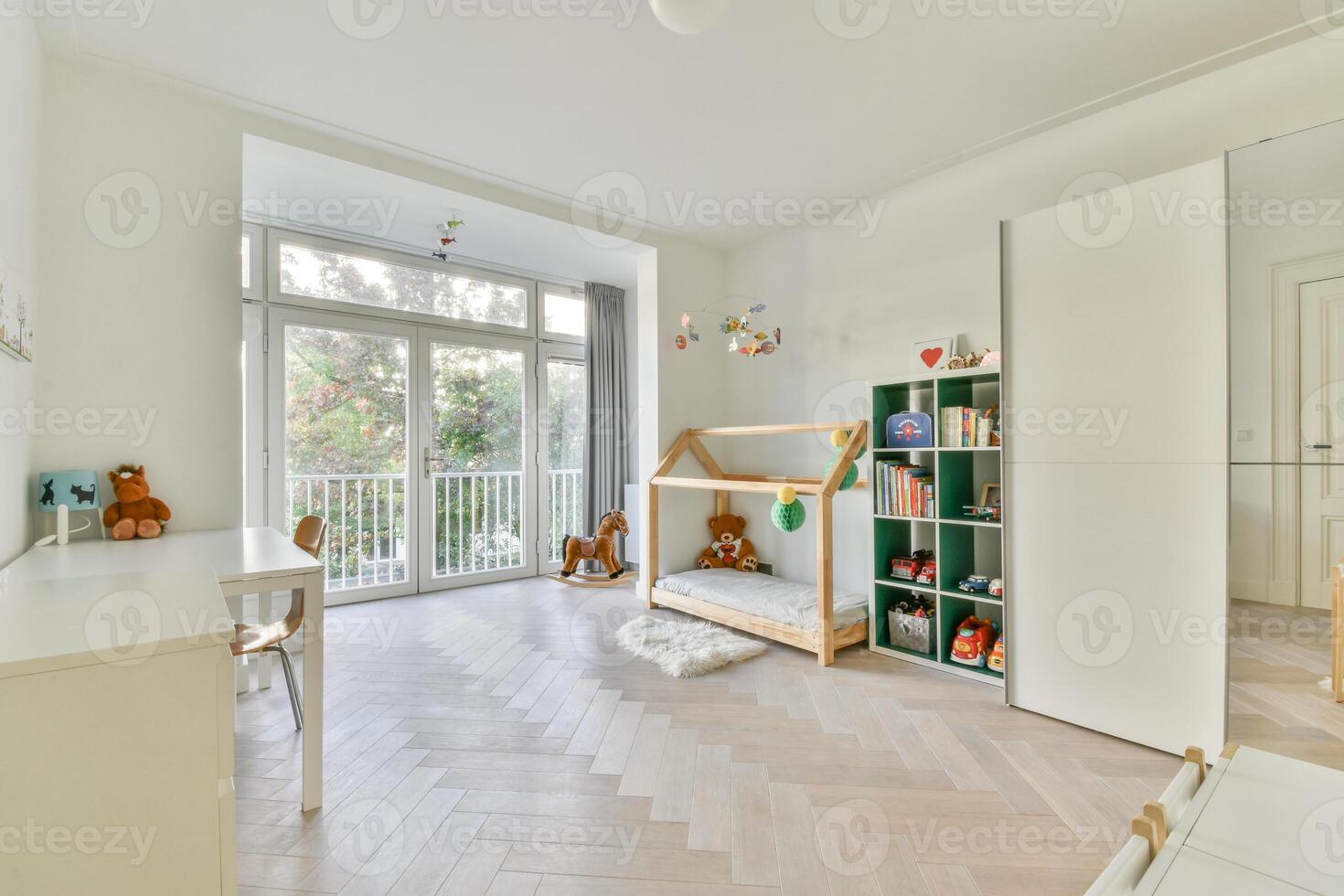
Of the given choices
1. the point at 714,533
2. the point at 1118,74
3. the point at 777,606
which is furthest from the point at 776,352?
the point at 1118,74

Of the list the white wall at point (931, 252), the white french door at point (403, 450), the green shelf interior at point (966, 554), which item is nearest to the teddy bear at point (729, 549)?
the white wall at point (931, 252)

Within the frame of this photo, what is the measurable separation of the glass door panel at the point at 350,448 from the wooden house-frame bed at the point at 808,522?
174 centimetres

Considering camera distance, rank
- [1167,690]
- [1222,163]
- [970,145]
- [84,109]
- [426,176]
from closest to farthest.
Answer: [1222,163] < [1167,690] < [84,109] < [970,145] < [426,176]

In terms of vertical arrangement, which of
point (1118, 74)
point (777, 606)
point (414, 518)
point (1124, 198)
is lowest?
point (777, 606)

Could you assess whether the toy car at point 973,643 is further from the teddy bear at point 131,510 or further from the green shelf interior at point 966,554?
the teddy bear at point 131,510

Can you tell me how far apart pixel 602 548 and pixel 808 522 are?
5.09 ft

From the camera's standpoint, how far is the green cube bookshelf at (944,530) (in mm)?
2709

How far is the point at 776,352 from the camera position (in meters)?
4.01

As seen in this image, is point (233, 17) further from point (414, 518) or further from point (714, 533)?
point (714, 533)

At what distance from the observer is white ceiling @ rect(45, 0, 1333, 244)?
1.98 m

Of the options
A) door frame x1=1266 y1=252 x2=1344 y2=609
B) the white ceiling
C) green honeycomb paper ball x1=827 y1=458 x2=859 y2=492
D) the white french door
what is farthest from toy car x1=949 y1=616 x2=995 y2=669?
the white french door

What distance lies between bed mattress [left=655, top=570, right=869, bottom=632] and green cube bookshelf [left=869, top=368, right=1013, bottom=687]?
156 millimetres

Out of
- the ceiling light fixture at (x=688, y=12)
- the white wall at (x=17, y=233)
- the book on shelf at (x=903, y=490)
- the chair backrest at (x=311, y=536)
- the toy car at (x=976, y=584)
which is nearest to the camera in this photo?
the ceiling light fixture at (x=688, y=12)

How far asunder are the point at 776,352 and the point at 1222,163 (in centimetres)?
243
